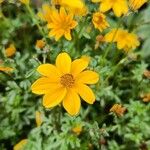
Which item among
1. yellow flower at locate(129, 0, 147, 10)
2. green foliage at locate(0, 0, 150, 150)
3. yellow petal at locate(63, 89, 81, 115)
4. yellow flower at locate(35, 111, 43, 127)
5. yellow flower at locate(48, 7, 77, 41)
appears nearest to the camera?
yellow petal at locate(63, 89, 81, 115)

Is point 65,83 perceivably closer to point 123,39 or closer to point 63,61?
point 63,61

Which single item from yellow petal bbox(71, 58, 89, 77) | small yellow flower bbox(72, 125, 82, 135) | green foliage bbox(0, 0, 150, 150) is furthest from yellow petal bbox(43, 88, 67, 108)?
small yellow flower bbox(72, 125, 82, 135)

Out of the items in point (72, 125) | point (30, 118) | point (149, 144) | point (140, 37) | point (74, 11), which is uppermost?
point (140, 37)

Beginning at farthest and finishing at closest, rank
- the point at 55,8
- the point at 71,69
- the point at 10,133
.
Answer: the point at 10,133, the point at 55,8, the point at 71,69

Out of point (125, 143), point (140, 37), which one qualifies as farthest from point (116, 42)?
point (125, 143)

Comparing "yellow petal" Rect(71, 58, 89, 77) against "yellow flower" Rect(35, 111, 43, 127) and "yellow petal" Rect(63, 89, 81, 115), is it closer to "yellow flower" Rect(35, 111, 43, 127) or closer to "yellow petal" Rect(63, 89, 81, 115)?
"yellow petal" Rect(63, 89, 81, 115)

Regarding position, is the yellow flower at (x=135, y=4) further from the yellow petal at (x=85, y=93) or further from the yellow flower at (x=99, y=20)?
the yellow petal at (x=85, y=93)

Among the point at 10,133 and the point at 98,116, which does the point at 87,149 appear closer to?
the point at 98,116

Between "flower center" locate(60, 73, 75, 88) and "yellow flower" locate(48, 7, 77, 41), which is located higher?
"yellow flower" locate(48, 7, 77, 41)
